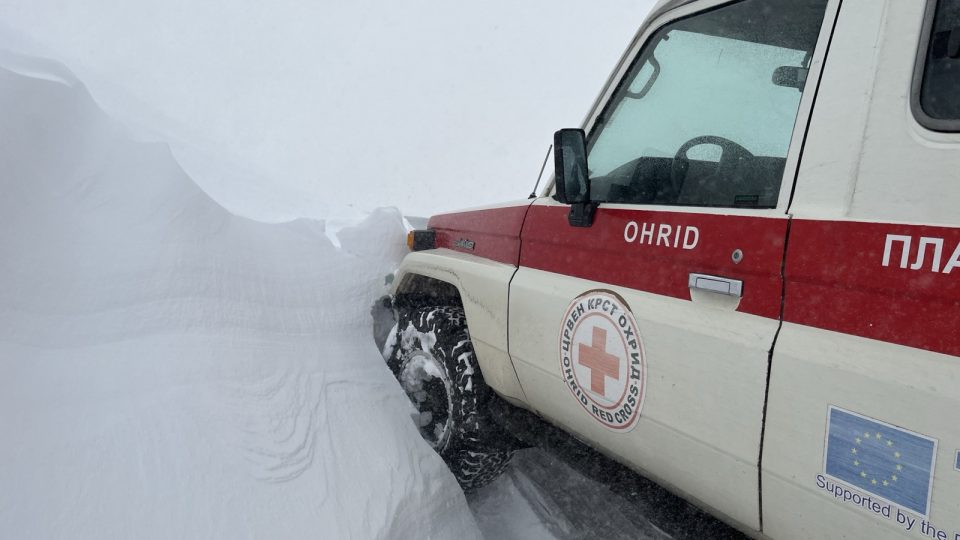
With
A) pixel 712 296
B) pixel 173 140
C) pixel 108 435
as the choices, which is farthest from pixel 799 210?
pixel 173 140

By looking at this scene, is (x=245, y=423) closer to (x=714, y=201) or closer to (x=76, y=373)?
(x=76, y=373)

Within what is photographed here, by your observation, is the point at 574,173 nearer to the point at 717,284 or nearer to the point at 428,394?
the point at 717,284

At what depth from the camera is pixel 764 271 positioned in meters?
1.59

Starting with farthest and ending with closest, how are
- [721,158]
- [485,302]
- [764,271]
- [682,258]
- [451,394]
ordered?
[451,394], [485,302], [721,158], [682,258], [764,271]

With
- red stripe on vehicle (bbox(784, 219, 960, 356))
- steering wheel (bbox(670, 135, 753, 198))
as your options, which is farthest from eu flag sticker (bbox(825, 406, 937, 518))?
steering wheel (bbox(670, 135, 753, 198))

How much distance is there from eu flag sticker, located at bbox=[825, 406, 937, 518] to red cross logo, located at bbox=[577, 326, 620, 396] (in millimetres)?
693

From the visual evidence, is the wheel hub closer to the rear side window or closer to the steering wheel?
the steering wheel

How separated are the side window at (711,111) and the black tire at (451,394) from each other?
1.06 m

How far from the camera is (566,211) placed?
92.1 inches

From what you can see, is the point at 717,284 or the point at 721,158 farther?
the point at 721,158

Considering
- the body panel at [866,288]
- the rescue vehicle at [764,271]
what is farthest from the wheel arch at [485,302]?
the body panel at [866,288]

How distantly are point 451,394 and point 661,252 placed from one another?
4.77 feet

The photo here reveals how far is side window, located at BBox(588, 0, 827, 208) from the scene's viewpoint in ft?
5.84

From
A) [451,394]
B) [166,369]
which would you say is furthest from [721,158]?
[166,369]
